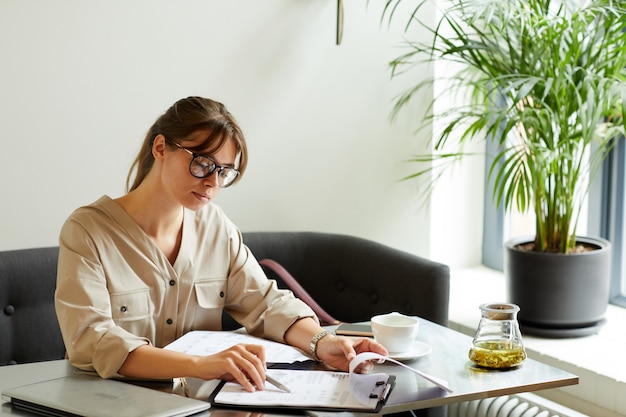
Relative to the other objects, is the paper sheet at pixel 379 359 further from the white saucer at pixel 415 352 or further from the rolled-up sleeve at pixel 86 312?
the rolled-up sleeve at pixel 86 312

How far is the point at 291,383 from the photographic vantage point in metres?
1.71

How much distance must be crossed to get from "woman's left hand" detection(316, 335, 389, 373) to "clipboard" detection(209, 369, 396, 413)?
69 mm

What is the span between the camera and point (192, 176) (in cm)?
201

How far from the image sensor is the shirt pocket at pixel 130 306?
2045 millimetres

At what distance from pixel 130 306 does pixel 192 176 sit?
355 mm

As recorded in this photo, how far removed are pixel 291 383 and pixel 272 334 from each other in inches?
15.8

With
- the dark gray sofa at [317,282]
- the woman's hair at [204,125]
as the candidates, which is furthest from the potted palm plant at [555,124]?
the woman's hair at [204,125]

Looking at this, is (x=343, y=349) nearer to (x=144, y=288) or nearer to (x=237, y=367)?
(x=237, y=367)

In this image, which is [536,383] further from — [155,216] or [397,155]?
[397,155]

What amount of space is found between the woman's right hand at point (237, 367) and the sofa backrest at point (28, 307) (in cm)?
100

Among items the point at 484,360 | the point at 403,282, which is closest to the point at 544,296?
the point at 403,282

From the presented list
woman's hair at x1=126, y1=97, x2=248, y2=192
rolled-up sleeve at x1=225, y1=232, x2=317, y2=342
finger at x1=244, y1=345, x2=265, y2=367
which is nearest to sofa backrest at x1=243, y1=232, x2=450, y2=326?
rolled-up sleeve at x1=225, y1=232, x2=317, y2=342

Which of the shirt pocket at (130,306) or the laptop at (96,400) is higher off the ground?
the shirt pocket at (130,306)

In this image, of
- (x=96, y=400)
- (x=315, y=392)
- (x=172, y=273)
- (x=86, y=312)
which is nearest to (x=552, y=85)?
(x=172, y=273)
